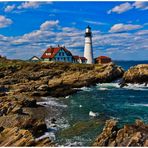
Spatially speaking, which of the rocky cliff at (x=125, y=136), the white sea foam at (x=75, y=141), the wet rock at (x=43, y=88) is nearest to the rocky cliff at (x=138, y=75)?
the wet rock at (x=43, y=88)

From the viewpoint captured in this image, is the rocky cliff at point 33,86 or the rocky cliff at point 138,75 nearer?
the rocky cliff at point 33,86

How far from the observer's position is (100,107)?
43.5m

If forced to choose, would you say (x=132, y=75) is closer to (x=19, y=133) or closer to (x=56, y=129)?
(x=56, y=129)

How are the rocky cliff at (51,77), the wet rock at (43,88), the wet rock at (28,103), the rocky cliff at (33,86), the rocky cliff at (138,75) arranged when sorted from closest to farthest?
the rocky cliff at (33,86), the wet rock at (28,103), the wet rock at (43,88), the rocky cliff at (51,77), the rocky cliff at (138,75)

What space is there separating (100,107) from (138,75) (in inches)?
1183

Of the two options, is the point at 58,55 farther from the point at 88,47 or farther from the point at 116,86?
the point at 116,86

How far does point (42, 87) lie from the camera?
2217 inches

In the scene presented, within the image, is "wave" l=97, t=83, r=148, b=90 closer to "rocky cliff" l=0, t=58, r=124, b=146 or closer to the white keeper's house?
"rocky cliff" l=0, t=58, r=124, b=146

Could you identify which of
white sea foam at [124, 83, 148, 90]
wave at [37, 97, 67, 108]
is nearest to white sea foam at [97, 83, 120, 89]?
white sea foam at [124, 83, 148, 90]

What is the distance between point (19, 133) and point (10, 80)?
39.7 m

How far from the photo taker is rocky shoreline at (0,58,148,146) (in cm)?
2871

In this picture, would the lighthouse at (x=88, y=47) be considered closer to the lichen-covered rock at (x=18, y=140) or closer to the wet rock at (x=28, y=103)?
the wet rock at (x=28, y=103)

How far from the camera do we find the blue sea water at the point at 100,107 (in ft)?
93.8

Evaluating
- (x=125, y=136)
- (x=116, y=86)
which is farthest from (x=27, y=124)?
(x=116, y=86)
